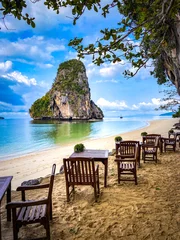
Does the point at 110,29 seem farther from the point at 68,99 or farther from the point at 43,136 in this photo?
the point at 68,99

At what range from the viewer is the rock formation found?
254 feet

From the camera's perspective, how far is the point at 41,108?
84625 millimetres

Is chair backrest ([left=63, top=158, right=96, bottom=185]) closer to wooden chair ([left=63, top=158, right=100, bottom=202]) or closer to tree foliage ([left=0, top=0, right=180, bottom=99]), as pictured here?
wooden chair ([left=63, top=158, right=100, bottom=202])

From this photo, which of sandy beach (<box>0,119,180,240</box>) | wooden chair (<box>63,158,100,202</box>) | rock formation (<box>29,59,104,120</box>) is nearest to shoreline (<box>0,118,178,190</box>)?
sandy beach (<box>0,119,180,240</box>)

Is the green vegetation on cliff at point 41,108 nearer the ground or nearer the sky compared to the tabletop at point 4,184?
nearer the sky

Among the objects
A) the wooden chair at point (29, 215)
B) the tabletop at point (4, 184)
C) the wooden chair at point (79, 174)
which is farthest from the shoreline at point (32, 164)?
the wooden chair at point (29, 215)

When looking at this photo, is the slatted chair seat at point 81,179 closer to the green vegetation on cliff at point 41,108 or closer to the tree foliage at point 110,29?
the tree foliage at point 110,29

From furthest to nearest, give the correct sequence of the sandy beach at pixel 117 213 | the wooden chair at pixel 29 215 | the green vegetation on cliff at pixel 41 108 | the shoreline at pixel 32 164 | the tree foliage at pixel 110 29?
1. the green vegetation on cliff at pixel 41 108
2. the shoreline at pixel 32 164
3. the sandy beach at pixel 117 213
4. the wooden chair at pixel 29 215
5. the tree foliage at pixel 110 29

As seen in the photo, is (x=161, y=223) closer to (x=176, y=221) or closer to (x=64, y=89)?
(x=176, y=221)

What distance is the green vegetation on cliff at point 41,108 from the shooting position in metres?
82.6

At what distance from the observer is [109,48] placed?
294 cm

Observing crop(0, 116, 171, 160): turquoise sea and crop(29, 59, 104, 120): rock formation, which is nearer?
crop(0, 116, 171, 160): turquoise sea

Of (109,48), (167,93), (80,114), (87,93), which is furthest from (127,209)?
(87,93)

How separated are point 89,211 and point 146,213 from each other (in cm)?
104
